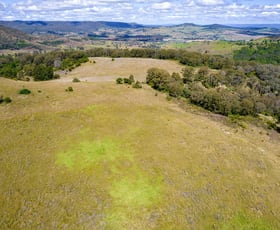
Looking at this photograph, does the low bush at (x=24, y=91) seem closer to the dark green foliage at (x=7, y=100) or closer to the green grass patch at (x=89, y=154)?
the dark green foliage at (x=7, y=100)

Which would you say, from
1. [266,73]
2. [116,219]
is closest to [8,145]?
A: [116,219]

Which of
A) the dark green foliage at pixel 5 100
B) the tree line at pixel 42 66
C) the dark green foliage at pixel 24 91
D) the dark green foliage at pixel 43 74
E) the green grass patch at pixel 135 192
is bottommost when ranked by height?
the tree line at pixel 42 66

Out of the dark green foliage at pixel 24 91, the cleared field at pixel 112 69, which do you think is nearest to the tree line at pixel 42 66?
the cleared field at pixel 112 69

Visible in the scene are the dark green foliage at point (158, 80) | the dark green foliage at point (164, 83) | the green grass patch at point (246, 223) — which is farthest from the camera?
the dark green foliage at point (158, 80)

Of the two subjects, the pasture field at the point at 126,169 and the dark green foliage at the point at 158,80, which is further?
the dark green foliage at the point at 158,80

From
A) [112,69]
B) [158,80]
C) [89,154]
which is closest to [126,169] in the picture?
[89,154]

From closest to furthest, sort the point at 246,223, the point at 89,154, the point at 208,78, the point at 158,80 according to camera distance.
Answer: the point at 246,223 < the point at 89,154 < the point at 158,80 < the point at 208,78

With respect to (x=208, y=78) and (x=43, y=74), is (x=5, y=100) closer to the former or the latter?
(x=43, y=74)

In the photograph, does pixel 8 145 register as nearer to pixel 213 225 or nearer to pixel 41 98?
pixel 41 98
